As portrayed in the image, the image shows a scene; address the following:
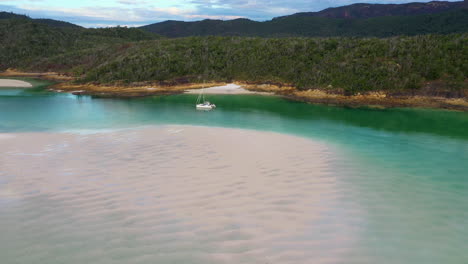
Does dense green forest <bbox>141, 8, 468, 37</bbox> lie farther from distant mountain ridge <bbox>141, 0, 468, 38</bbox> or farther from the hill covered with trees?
the hill covered with trees

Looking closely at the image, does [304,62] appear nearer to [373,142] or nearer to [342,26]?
[373,142]

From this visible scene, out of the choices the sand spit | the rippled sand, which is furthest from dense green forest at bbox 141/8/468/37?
the rippled sand

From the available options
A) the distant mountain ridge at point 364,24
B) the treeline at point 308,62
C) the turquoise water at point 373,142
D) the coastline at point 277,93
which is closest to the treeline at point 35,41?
the treeline at point 308,62

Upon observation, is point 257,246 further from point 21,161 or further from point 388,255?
point 21,161

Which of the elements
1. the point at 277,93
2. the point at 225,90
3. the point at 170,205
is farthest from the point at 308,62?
the point at 170,205

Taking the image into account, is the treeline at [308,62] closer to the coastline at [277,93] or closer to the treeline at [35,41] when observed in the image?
the coastline at [277,93]

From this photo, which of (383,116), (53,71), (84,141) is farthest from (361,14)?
(84,141)
